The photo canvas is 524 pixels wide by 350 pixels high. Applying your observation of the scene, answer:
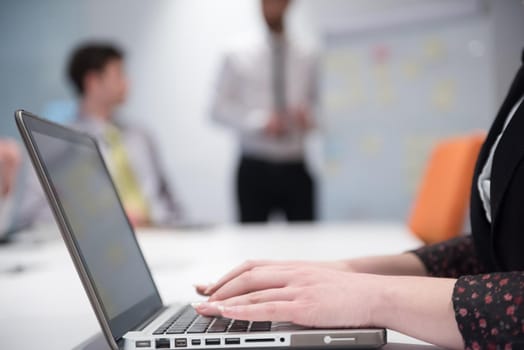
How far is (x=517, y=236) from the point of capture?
670 millimetres

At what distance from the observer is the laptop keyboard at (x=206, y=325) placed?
1.91ft

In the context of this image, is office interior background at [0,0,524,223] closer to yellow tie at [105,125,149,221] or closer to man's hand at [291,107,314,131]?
man's hand at [291,107,314,131]

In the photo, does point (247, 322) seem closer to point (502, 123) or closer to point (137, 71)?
point (502, 123)

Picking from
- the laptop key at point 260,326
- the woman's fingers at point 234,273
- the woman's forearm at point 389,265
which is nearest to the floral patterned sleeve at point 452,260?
the woman's forearm at point 389,265

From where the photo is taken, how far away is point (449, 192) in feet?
5.42

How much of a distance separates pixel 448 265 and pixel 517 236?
0.79 ft

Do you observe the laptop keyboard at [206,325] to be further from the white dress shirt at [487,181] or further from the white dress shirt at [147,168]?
the white dress shirt at [147,168]

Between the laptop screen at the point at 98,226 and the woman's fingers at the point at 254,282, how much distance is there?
0.33ft

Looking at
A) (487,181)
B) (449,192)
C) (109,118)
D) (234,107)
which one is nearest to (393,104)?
(234,107)

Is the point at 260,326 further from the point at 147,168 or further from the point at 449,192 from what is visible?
the point at 147,168

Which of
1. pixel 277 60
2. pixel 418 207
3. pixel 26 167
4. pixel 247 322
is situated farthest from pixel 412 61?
pixel 247 322

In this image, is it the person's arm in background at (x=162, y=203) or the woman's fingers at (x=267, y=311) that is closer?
the woman's fingers at (x=267, y=311)

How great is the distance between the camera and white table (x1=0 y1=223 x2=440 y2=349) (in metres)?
0.79

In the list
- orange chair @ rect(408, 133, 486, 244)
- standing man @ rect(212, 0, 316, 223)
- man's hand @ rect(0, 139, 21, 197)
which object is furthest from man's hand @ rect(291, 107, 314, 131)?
man's hand @ rect(0, 139, 21, 197)
